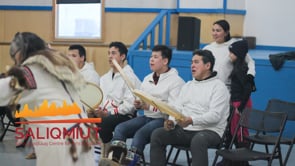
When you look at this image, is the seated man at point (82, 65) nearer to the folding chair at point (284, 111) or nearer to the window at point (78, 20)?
the folding chair at point (284, 111)

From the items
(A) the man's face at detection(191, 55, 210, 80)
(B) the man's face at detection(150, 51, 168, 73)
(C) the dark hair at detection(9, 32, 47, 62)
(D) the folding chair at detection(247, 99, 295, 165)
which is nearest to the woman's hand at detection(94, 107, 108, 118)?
(B) the man's face at detection(150, 51, 168, 73)

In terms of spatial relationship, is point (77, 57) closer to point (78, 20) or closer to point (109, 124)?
point (109, 124)

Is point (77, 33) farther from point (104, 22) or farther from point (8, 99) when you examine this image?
point (8, 99)

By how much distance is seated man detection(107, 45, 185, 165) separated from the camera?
468cm

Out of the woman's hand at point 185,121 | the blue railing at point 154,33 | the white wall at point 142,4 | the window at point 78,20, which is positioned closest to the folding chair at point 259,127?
the woman's hand at point 185,121

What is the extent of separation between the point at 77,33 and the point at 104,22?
1.88 feet

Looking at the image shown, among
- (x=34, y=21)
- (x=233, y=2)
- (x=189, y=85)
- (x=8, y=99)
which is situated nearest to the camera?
(x=8, y=99)

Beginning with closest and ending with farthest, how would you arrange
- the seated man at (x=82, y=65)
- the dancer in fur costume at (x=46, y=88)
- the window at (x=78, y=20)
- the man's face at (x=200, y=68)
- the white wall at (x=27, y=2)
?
1. the dancer in fur costume at (x=46, y=88)
2. the man's face at (x=200, y=68)
3. the seated man at (x=82, y=65)
4. the window at (x=78, y=20)
5. the white wall at (x=27, y=2)

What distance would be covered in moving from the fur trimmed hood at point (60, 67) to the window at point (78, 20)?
6.47 m

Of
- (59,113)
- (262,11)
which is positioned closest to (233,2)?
(262,11)

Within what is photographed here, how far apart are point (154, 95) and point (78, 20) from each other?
16.3ft

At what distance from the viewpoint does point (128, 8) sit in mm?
9086

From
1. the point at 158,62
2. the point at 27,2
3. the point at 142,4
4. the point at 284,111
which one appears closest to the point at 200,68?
the point at 158,62

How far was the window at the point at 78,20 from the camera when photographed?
9.30m
